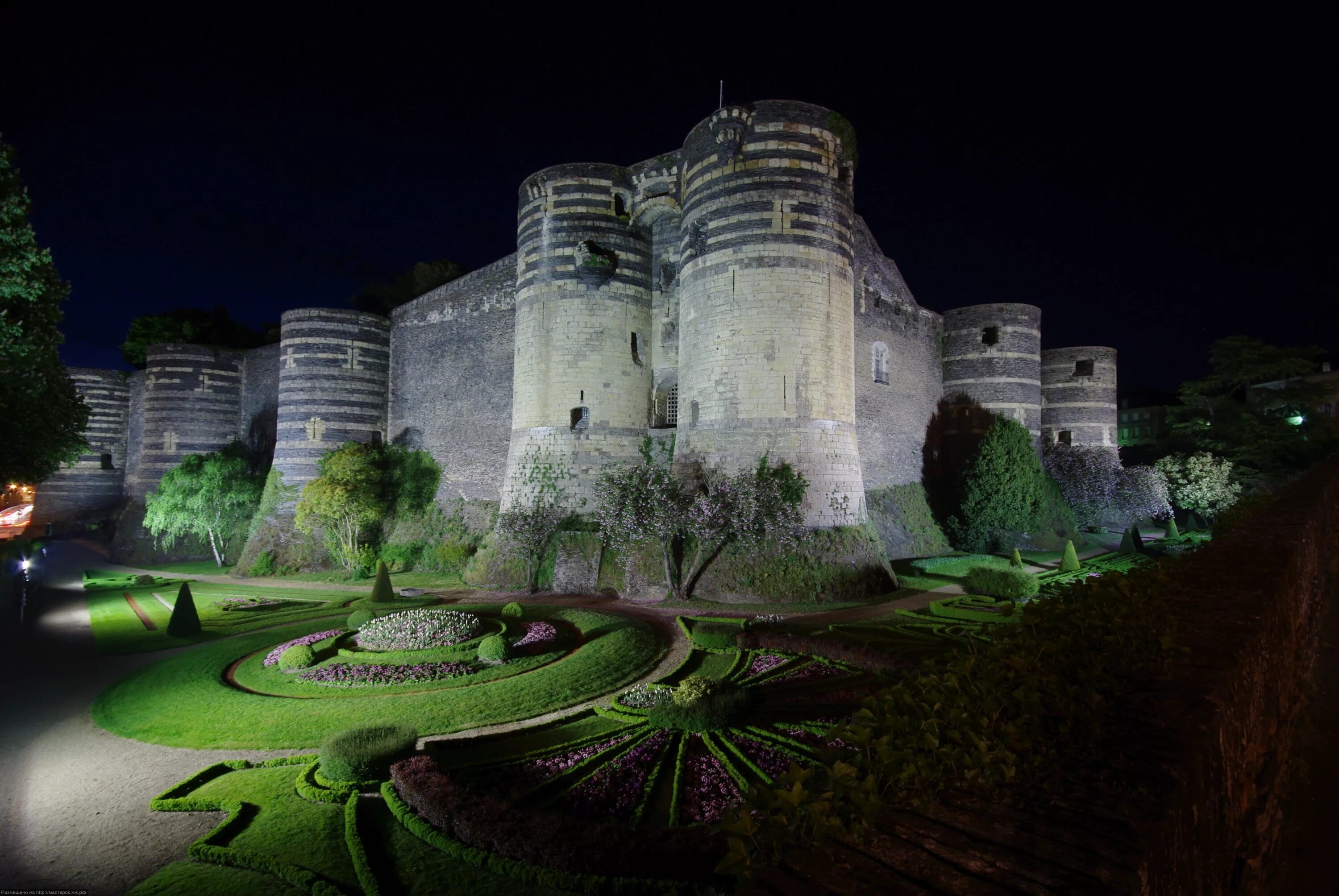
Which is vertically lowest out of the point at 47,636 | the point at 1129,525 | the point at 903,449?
the point at 47,636

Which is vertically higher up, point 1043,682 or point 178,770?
point 1043,682

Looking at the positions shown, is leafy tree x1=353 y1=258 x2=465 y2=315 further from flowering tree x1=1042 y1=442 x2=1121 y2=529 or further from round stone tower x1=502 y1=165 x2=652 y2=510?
flowering tree x1=1042 y1=442 x2=1121 y2=529

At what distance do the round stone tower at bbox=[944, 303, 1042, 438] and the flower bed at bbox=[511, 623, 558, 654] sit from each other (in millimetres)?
21135

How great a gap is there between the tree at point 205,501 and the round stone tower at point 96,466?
28.5 ft

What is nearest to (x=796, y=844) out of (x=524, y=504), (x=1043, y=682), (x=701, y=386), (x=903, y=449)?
(x=1043, y=682)

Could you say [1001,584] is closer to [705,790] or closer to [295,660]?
[705,790]

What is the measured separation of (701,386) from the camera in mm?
18250

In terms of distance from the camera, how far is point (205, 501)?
94.2 ft

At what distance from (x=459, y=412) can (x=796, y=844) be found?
2580 cm

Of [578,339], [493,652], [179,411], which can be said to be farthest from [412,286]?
[493,652]

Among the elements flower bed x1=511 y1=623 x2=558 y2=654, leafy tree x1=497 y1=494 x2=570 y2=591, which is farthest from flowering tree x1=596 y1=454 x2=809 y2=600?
flower bed x1=511 y1=623 x2=558 y2=654

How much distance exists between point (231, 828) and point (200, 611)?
14643 millimetres

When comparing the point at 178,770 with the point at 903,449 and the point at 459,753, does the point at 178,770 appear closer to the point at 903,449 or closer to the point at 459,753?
the point at 459,753

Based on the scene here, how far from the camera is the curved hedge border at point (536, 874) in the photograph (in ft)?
17.6
